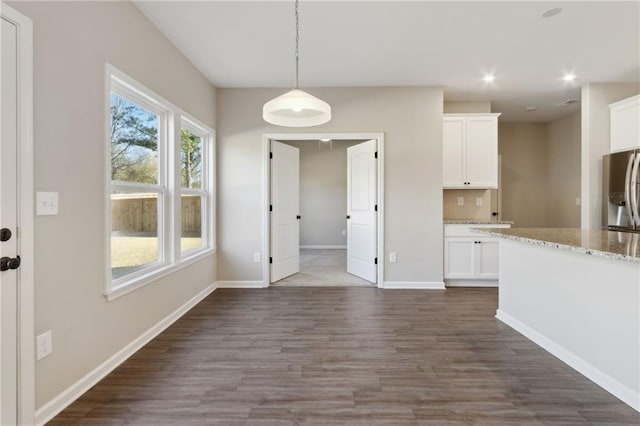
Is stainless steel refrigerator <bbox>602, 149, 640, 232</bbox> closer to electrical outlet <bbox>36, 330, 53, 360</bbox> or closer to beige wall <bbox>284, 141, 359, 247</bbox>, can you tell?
beige wall <bbox>284, 141, 359, 247</bbox>

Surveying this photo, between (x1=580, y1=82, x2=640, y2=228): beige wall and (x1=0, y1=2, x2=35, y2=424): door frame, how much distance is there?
18.1ft

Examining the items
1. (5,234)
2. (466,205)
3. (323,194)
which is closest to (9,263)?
(5,234)

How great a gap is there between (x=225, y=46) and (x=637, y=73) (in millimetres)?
4797

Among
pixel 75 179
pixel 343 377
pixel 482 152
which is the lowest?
pixel 343 377

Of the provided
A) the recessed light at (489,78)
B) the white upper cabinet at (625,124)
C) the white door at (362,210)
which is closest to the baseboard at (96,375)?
the white door at (362,210)

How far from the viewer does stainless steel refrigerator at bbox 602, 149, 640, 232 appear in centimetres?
329

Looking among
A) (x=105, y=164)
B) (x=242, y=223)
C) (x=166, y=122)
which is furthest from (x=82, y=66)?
(x=242, y=223)

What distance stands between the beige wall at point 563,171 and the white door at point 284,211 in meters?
4.76

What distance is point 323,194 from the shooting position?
752 cm

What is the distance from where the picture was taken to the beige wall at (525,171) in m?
5.65

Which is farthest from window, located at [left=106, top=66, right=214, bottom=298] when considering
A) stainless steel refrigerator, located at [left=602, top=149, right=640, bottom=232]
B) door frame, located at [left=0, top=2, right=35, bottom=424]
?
stainless steel refrigerator, located at [left=602, top=149, right=640, bottom=232]

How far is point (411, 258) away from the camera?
3992mm

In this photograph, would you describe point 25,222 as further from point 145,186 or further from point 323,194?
point 323,194

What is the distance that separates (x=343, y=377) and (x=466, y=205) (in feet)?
11.8
